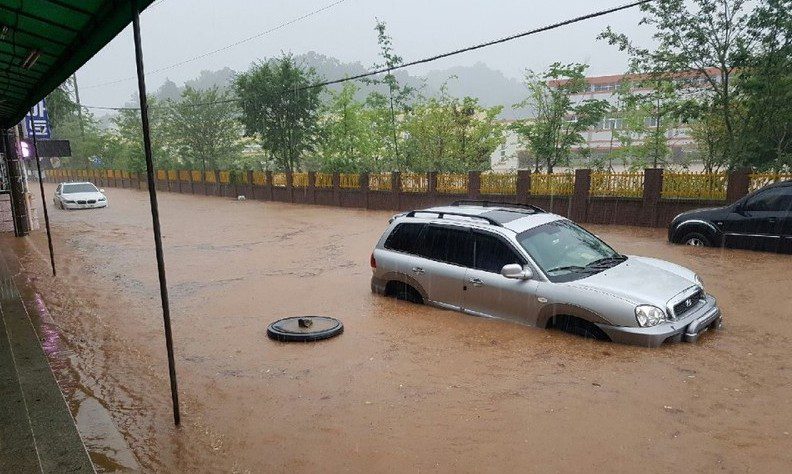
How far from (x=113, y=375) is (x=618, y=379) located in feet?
17.0

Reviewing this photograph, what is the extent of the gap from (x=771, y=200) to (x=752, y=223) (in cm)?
56

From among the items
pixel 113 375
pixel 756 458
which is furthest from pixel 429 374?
pixel 113 375

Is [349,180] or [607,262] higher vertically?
[349,180]

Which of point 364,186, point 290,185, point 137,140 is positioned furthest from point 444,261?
point 137,140

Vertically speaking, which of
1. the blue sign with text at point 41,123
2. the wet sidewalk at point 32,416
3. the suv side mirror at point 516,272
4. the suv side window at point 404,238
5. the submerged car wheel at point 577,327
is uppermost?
the blue sign with text at point 41,123

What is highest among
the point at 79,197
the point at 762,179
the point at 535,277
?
the point at 762,179

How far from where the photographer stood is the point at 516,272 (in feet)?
18.8

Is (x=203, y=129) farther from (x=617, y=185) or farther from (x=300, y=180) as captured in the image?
(x=617, y=185)

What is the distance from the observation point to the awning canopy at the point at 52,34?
3926mm

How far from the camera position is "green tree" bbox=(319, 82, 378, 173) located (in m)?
28.4

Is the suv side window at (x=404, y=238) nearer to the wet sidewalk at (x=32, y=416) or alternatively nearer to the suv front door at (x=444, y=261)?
the suv front door at (x=444, y=261)

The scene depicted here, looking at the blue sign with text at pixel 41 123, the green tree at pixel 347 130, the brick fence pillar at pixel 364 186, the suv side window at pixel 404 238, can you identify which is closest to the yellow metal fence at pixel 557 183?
the brick fence pillar at pixel 364 186

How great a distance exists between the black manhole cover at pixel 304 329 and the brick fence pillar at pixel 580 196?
11.7 m

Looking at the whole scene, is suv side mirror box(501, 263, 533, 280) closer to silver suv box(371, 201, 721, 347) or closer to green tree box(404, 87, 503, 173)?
silver suv box(371, 201, 721, 347)
